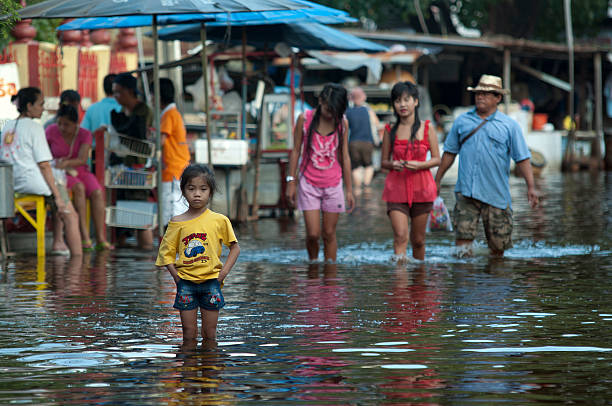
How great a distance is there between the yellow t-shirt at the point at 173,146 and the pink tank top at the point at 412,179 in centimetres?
283

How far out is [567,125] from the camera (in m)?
35.0

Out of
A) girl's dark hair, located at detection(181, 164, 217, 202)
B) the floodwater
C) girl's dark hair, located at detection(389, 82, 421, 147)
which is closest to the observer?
the floodwater

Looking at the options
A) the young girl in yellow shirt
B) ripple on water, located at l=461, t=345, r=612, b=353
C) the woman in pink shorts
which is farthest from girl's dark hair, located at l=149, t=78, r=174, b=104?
ripple on water, located at l=461, t=345, r=612, b=353

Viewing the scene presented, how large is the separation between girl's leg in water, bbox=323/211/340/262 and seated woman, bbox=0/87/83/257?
2.61 m

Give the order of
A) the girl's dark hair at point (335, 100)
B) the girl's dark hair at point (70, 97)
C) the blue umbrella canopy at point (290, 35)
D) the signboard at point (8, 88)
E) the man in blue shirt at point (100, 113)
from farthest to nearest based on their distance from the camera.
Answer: the blue umbrella canopy at point (290, 35) < the signboard at point (8, 88) < the man in blue shirt at point (100, 113) < the girl's dark hair at point (70, 97) < the girl's dark hair at point (335, 100)

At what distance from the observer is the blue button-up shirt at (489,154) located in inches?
419

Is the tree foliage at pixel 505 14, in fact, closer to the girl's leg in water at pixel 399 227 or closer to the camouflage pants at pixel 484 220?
the camouflage pants at pixel 484 220

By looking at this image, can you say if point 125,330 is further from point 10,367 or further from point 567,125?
point 567,125

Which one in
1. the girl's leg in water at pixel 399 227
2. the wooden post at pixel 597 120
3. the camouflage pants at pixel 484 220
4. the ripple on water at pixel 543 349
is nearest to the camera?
the ripple on water at pixel 543 349

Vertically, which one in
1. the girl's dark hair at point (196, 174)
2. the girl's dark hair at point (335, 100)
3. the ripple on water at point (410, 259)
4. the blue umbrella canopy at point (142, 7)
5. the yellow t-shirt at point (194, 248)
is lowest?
the ripple on water at point (410, 259)

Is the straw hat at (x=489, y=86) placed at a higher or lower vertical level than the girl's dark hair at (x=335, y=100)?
higher

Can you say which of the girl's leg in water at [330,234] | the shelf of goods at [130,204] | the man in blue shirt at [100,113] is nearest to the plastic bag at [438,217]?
the girl's leg in water at [330,234]

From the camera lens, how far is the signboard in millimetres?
14055

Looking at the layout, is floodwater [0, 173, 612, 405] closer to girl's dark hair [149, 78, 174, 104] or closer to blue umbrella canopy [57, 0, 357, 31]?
girl's dark hair [149, 78, 174, 104]
